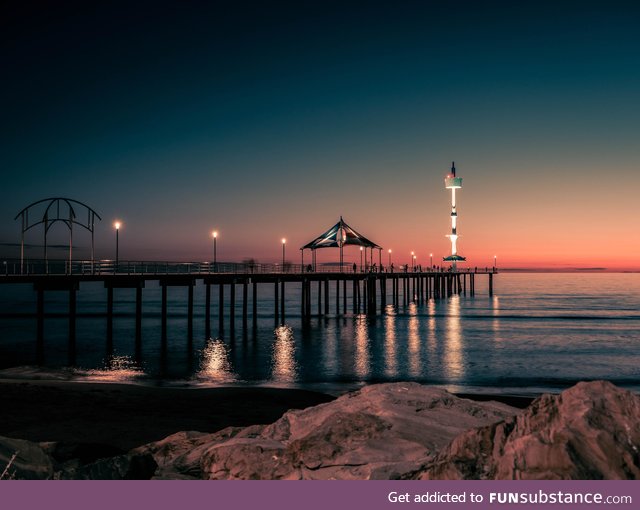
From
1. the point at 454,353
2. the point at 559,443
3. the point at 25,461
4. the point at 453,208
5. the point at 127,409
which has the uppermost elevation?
the point at 453,208

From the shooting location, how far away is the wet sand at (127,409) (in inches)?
503

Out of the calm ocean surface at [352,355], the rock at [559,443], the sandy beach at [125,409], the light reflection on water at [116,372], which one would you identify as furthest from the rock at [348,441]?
the light reflection on water at [116,372]

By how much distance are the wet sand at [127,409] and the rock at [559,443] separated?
7841mm

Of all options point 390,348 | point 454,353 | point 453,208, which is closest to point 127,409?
point 390,348

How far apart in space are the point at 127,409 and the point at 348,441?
33.1 feet

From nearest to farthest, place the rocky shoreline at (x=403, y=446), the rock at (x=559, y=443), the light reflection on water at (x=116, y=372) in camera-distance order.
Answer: the rock at (x=559, y=443) → the rocky shoreline at (x=403, y=446) → the light reflection on water at (x=116, y=372)

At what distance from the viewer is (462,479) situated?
537cm

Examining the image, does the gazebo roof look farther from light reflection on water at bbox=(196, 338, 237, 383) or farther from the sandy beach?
the sandy beach

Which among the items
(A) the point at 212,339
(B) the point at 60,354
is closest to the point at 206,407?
(B) the point at 60,354

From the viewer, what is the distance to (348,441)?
7078mm

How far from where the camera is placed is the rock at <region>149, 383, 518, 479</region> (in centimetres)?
665

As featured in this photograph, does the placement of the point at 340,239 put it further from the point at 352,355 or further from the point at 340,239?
the point at 352,355

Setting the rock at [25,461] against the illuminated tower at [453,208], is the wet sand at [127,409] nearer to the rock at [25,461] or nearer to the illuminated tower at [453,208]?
the rock at [25,461]

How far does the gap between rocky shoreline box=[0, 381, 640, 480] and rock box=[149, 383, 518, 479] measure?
0.01 m
